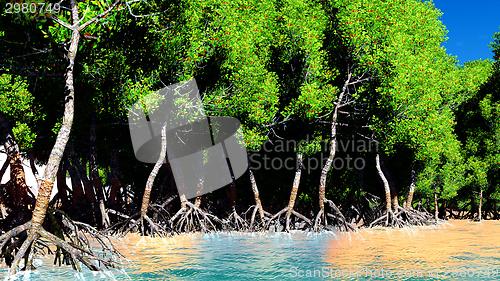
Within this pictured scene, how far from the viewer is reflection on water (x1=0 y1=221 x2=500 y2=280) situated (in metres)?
18.6

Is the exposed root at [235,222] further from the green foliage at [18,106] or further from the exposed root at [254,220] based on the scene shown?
the green foliage at [18,106]

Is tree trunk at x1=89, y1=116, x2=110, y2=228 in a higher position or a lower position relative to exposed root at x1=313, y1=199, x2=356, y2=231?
higher

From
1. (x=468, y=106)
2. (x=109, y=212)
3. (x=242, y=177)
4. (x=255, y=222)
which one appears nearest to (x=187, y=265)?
(x=109, y=212)

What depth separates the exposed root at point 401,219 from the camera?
37781 millimetres

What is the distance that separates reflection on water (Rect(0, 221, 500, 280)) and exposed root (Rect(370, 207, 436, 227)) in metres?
3.19

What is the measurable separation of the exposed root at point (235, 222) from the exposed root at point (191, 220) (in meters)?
1.64

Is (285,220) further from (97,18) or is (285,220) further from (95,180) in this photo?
(97,18)

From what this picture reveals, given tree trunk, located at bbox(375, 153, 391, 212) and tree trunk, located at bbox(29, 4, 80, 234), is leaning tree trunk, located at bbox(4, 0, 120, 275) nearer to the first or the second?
tree trunk, located at bbox(29, 4, 80, 234)

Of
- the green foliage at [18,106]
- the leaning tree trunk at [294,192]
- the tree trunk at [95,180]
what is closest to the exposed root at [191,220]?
the tree trunk at [95,180]

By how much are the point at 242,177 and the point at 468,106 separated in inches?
674

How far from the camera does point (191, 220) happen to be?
1241 inches

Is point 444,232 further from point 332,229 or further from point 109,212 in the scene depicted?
point 109,212

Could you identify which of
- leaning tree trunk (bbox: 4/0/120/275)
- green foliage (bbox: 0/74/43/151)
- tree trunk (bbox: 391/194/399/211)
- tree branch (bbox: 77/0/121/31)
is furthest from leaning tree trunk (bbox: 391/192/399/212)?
leaning tree trunk (bbox: 4/0/120/275)

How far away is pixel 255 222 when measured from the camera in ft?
115
